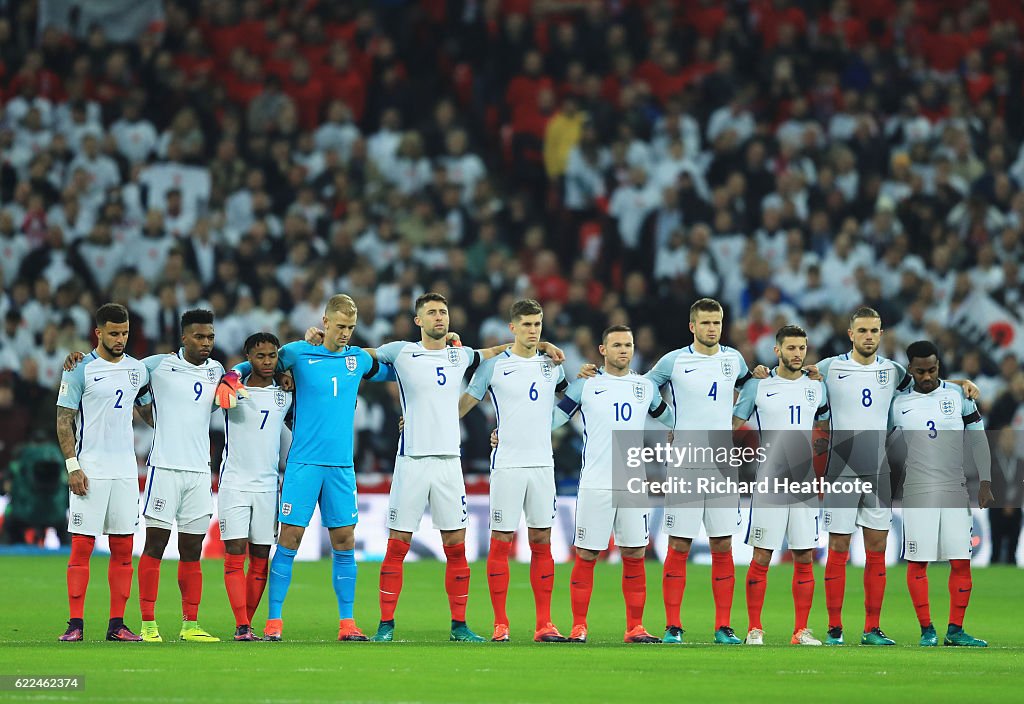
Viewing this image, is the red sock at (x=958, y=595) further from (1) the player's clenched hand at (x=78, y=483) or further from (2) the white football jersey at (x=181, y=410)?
(1) the player's clenched hand at (x=78, y=483)

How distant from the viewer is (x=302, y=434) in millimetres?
13469

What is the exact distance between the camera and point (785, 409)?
1432cm

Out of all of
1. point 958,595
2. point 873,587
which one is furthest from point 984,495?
point 873,587

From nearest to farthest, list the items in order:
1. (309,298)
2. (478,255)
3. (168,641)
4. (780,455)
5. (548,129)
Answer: (168,641), (780,455), (309,298), (478,255), (548,129)

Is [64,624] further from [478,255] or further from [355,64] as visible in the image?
[355,64]

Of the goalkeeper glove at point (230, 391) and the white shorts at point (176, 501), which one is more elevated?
the goalkeeper glove at point (230, 391)

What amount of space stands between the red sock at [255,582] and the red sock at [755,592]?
3.89 m

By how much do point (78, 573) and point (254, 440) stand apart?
169 cm

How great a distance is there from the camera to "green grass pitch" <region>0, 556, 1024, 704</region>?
1031 cm

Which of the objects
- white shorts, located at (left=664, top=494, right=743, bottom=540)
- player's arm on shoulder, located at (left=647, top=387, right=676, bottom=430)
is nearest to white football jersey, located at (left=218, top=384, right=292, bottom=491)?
player's arm on shoulder, located at (left=647, top=387, right=676, bottom=430)

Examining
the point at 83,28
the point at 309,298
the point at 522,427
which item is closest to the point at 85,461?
the point at 522,427

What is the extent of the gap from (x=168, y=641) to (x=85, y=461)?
1.54m

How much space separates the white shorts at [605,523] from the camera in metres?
13.7

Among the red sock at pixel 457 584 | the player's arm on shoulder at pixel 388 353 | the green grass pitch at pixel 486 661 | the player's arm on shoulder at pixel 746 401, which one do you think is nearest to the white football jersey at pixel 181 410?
the player's arm on shoulder at pixel 388 353
